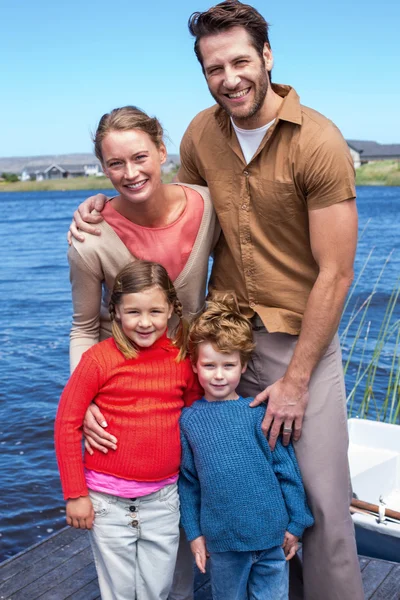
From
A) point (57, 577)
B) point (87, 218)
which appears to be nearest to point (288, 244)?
point (87, 218)

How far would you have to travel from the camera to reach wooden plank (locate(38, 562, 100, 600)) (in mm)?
3430

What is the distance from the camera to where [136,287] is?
262 cm

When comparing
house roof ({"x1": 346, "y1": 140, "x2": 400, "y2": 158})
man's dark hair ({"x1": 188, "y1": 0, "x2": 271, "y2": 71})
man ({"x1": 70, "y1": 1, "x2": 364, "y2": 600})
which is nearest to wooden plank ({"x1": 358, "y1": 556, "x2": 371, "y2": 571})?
man ({"x1": 70, "y1": 1, "x2": 364, "y2": 600})

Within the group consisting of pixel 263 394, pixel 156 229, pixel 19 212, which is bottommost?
pixel 19 212

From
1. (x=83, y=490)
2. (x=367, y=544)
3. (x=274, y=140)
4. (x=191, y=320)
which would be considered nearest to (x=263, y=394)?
(x=191, y=320)

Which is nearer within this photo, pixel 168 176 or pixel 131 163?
pixel 131 163

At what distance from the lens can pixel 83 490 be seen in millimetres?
2613

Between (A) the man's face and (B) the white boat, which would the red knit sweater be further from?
(B) the white boat

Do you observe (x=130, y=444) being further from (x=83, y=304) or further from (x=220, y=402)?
(x=83, y=304)

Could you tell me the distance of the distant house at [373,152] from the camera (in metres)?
77.2

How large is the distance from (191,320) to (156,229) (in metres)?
0.36

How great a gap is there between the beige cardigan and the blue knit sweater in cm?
43

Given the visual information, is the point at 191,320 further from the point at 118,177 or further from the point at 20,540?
the point at 20,540

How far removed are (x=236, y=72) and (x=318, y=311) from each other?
32.5 inches
